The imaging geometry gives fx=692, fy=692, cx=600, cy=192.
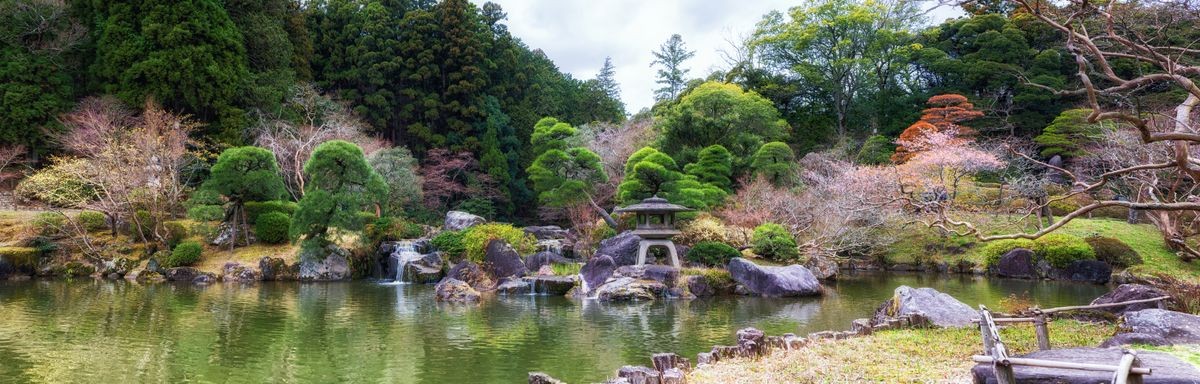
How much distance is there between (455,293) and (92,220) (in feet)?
41.9

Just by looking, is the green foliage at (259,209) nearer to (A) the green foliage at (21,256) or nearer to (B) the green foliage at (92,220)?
(B) the green foliage at (92,220)

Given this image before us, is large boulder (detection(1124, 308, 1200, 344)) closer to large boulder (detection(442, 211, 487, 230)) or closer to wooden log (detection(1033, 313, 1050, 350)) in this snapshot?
wooden log (detection(1033, 313, 1050, 350))

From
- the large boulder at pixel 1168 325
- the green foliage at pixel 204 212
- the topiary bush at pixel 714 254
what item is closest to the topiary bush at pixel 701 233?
the topiary bush at pixel 714 254

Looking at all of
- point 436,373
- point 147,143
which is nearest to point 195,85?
point 147,143

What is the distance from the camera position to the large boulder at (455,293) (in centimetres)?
1409

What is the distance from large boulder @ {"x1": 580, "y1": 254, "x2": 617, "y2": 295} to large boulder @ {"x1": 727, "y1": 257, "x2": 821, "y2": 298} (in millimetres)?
2744

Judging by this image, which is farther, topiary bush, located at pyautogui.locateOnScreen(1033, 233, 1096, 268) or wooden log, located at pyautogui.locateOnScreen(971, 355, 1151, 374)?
topiary bush, located at pyautogui.locateOnScreen(1033, 233, 1096, 268)

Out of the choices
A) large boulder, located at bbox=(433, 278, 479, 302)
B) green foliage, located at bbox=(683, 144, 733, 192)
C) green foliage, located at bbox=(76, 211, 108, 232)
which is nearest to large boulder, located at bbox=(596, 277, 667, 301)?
large boulder, located at bbox=(433, 278, 479, 302)

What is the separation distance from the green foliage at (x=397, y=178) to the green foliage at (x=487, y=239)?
228 inches

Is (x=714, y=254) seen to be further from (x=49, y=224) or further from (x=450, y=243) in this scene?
(x=49, y=224)

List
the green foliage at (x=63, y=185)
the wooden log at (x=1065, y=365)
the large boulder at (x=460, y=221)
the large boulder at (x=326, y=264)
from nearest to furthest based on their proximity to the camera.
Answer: the wooden log at (x=1065, y=365)
the large boulder at (x=326, y=264)
the green foliage at (x=63, y=185)
the large boulder at (x=460, y=221)

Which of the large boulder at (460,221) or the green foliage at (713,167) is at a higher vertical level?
the green foliage at (713,167)

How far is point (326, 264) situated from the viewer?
62.4 ft

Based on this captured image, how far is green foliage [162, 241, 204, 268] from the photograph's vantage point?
18297 mm
